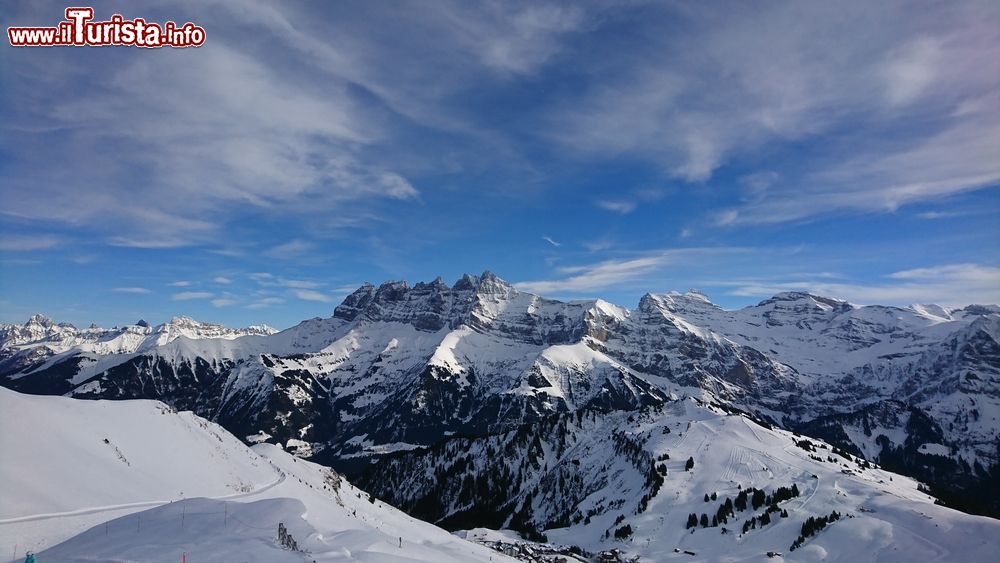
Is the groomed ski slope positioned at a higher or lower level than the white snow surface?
higher

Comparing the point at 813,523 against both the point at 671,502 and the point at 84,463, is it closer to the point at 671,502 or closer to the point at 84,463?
the point at 671,502

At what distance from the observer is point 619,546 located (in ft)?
393

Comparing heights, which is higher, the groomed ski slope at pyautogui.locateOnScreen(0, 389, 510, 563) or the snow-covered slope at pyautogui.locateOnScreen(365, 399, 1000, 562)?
the groomed ski slope at pyautogui.locateOnScreen(0, 389, 510, 563)

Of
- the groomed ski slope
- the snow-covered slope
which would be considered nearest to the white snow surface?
the snow-covered slope

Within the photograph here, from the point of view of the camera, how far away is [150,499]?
2183 inches

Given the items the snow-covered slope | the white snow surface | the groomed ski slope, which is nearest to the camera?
the groomed ski slope

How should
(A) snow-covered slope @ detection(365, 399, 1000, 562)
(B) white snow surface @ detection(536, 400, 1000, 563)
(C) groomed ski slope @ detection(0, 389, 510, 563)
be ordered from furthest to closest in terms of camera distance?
(A) snow-covered slope @ detection(365, 399, 1000, 562)
(B) white snow surface @ detection(536, 400, 1000, 563)
(C) groomed ski slope @ detection(0, 389, 510, 563)

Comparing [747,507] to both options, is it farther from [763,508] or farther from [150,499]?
[150,499]

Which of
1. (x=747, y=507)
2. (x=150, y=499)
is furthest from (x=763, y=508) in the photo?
(x=150, y=499)

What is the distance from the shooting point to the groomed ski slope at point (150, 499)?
33656 mm

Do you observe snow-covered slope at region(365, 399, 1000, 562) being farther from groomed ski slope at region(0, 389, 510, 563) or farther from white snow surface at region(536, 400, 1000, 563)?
groomed ski slope at region(0, 389, 510, 563)

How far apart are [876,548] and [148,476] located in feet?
315

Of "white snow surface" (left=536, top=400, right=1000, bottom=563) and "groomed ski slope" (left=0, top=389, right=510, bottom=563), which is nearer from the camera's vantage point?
"groomed ski slope" (left=0, top=389, right=510, bottom=563)

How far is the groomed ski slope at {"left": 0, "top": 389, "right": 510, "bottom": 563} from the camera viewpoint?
3366 cm
